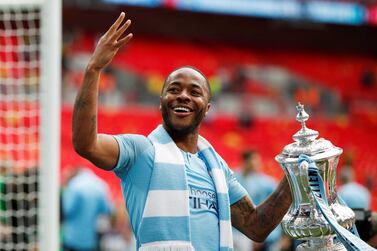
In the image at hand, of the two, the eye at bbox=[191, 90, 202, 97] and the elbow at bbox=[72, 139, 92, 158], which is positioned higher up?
the eye at bbox=[191, 90, 202, 97]

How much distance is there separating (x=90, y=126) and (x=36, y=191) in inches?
138

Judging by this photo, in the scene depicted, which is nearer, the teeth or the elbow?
the elbow

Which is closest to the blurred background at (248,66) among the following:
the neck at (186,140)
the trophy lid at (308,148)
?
the neck at (186,140)

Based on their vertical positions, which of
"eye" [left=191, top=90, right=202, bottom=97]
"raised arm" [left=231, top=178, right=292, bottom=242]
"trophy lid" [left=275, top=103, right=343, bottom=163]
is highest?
"eye" [left=191, top=90, right=202, bottom=97]

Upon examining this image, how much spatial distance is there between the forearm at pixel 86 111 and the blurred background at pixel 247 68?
376 inches

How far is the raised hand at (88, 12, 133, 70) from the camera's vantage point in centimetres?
274

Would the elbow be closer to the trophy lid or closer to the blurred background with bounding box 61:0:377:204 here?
the trophy lid

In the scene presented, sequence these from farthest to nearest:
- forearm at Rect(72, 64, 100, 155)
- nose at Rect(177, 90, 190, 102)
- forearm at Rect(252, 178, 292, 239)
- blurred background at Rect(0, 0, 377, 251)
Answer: blurred background at Rect(0, 0, 377, 251) → forearm at Rect(252, 178, 292, 239) → nose at Rect(177, 90, 190, 102) → forearm at Rect(72, 64, 100, 155)

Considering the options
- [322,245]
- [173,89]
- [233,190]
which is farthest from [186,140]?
[322,245]

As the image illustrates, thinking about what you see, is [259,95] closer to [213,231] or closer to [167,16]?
[167,16]

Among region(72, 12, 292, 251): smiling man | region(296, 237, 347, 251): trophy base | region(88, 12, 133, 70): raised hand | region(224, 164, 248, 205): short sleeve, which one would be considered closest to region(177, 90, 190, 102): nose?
region(72, 12, 292, 251): smiling man

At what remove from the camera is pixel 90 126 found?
2752 mm

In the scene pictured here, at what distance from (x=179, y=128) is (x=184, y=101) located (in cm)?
10

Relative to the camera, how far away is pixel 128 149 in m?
2.96
